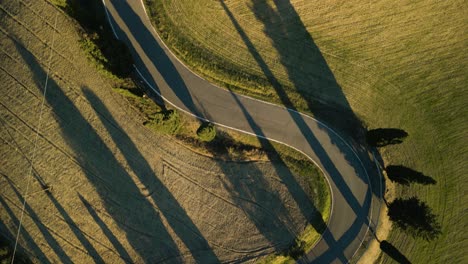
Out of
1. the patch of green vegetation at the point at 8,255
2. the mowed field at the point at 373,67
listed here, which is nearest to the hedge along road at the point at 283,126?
the mowed field at the point at 373,67

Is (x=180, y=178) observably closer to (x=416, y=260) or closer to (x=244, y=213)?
(x=244, y=213)

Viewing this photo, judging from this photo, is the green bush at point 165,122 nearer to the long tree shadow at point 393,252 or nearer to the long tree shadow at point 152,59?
the long tree shadow at point 152,59

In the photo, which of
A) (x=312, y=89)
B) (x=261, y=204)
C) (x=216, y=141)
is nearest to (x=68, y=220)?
(x=216, y=141)

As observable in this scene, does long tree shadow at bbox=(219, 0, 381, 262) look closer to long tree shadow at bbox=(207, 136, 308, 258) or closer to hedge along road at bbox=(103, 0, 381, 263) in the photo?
hedge along road at bbox=(103, 0, 381, 263)

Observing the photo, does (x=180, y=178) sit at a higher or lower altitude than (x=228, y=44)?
lower

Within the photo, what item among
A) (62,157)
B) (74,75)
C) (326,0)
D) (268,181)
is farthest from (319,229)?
(74,75)
